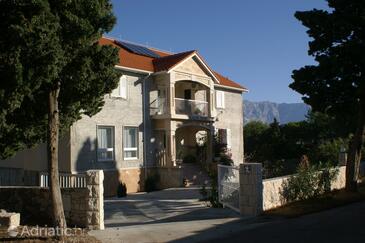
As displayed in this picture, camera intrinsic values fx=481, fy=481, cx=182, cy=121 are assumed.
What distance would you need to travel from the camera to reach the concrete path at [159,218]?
1208 centimetres

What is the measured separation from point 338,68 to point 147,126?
39.5 ft

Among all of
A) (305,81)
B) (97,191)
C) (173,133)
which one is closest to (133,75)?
(173,133)

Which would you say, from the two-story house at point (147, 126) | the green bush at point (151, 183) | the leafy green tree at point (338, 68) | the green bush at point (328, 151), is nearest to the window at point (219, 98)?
the two-story house at point (147, 126)

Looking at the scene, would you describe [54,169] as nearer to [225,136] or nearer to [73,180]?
[73,180]

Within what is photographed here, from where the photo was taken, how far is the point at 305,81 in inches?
775

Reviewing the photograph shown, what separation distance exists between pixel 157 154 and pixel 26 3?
59.8 ft

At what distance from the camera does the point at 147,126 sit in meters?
27.2

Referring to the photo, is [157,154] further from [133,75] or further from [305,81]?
[305,81]

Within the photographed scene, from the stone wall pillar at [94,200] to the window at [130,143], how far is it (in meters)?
12.6

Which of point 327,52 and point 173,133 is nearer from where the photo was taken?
point 327,52

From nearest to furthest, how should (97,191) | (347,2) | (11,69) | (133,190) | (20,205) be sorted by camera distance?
(11,69) → (97,191) → (20,205) → (347,2) → (133,190)

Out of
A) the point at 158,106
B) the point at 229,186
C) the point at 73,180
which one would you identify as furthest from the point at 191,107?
the point at 73,180

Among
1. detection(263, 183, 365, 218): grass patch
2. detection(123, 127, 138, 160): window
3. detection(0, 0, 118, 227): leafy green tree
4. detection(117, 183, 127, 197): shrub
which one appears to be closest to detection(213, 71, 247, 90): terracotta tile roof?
detection(123, 127, 138, 160): window

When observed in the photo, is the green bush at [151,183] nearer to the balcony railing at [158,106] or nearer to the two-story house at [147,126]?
the two-story house at [147,126]
